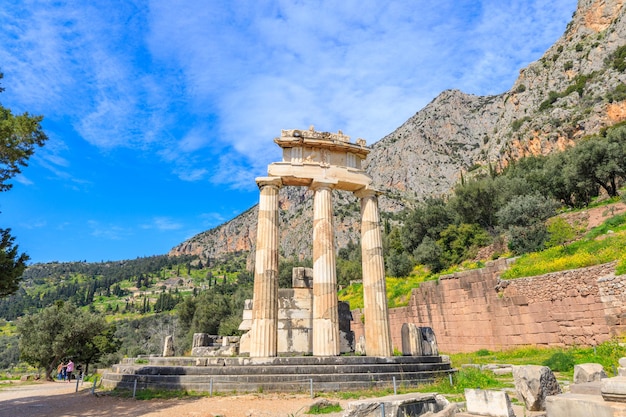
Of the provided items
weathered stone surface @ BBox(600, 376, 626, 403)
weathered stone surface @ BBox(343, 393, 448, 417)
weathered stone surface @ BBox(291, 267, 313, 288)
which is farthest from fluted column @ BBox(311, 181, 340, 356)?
weathered stone surface @ BBox(600, 376, 626, 403)

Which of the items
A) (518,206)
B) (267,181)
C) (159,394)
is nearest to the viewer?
(159,394)

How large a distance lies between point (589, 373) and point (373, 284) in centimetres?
958

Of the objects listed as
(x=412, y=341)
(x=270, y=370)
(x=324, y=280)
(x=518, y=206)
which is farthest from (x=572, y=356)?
(x=518, y=206)

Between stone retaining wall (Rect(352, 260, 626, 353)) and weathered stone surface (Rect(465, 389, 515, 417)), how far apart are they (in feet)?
49.3

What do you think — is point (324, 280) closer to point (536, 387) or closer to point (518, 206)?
point (536, 387)

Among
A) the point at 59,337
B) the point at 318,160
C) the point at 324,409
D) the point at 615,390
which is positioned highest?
the point at 318,160

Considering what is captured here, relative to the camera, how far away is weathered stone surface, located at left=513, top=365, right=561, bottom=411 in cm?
749

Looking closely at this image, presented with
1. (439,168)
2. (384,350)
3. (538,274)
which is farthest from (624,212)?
(439,168)

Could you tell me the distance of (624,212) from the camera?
25734 mm

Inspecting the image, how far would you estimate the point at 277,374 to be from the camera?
12.8m

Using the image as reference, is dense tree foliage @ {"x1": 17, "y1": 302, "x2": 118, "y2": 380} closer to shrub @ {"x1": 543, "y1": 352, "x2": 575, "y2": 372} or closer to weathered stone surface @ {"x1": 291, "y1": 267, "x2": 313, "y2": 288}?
weathered stone surface @ {"x1": 291, "y1": 267, "x2": 313, "y2": 288}

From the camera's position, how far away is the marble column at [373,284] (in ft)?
52.8

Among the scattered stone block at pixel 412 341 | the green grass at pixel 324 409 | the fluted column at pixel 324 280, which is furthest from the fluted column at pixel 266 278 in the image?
the scattered stone block at pixel 412 341

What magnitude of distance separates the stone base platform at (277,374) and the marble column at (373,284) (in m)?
1.64
